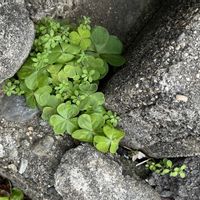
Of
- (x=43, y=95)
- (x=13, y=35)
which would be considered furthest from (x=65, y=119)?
(x=13, y=35)

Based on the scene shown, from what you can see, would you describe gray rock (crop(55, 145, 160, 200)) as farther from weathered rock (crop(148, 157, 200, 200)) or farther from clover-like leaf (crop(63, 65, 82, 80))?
clover-like leaf (crop(63, 65, 82, 80))

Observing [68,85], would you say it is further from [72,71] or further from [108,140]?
[108,140]

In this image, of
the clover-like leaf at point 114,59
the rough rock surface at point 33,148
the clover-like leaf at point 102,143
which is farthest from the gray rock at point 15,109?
the clover-like leaf at point 114,59

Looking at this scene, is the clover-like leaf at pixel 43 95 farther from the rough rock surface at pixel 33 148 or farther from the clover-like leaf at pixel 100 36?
the clover-like leaf at pixel 100 36

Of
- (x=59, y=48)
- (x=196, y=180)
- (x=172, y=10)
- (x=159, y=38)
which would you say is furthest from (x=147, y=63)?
(x=196, y=180)

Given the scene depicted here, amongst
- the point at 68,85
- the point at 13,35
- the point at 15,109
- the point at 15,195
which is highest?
the point at 13,35

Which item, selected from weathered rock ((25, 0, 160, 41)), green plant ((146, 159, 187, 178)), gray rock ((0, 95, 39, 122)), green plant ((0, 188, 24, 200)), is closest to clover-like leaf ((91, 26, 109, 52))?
weathered rock ((25, 0, 160, 41))
